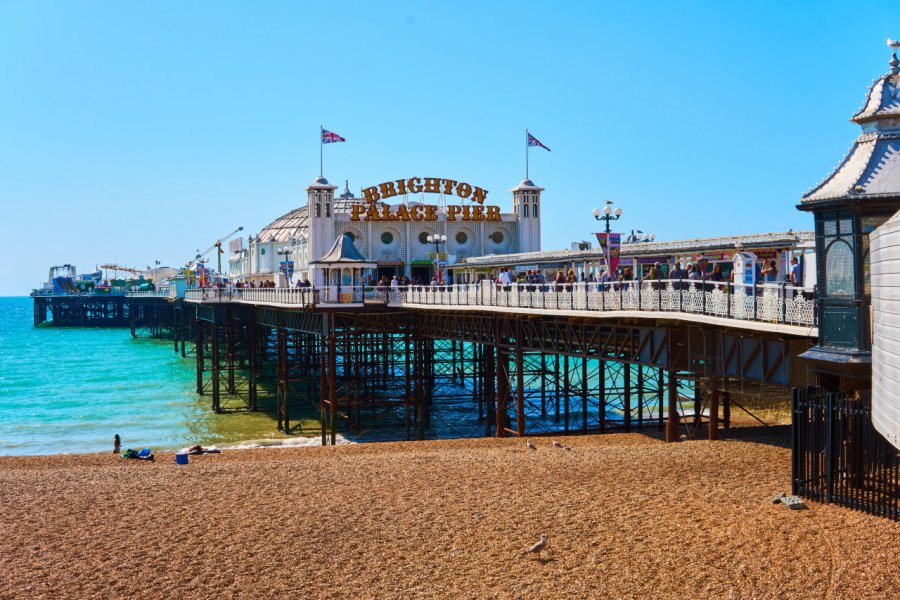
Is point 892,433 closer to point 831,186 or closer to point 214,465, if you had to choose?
point 831,186

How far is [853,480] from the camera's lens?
1331 cm

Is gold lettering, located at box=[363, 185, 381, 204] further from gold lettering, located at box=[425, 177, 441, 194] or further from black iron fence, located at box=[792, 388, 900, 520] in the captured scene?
black iron fence, located at box=[792, 388, 900, 520]

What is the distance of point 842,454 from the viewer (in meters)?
13.1

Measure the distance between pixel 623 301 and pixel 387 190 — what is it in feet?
110

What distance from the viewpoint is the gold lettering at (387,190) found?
172 ft

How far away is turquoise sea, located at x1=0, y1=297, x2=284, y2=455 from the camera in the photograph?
37531 millimetres

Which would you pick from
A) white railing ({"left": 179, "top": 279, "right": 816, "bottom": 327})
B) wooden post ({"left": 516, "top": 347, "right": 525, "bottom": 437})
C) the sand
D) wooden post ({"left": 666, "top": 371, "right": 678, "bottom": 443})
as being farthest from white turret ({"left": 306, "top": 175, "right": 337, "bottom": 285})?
the sand

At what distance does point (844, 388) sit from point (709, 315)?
4196 millimetres

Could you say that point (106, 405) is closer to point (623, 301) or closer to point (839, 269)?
point (623, 301)

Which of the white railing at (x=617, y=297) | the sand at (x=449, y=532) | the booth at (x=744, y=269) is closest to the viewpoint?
the sand at (x=449, y=532)

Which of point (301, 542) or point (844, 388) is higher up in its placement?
point (844, 388)

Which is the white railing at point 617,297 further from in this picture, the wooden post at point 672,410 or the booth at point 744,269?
the wooden post at point 672,410

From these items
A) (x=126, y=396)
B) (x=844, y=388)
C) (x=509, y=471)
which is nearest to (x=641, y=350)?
(x=509, y=471)

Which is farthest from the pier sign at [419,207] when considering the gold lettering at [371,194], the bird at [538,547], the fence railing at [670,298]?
the bird at [538,547]
